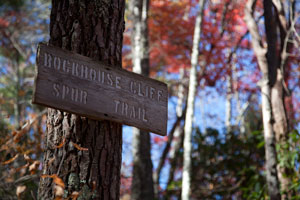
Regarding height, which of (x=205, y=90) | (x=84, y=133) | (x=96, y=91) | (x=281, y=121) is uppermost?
(x=205, y=90)

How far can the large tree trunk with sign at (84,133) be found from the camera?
8.14 feet

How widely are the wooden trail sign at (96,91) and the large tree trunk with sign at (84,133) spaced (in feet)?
Result: 0.39

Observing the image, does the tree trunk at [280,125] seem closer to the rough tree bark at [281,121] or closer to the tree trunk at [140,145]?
the rough tree bark at [281,121]

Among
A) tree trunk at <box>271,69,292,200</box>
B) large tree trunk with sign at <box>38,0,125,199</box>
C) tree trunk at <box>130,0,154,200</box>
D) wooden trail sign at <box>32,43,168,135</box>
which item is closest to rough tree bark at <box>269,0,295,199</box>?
tree trunk at <box>271,69,292,200</box>

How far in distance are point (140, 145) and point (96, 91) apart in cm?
574

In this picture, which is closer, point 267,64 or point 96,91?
point 96,91

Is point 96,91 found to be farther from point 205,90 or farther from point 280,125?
point 205,90

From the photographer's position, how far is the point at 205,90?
18562 millimetres

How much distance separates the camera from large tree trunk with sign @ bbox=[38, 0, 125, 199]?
2482 millimetres

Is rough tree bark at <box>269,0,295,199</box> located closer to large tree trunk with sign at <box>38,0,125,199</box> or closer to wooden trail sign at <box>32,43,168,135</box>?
wooden trail sign at <box>32,43,168,135</box>

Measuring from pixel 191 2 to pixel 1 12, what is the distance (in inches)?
263

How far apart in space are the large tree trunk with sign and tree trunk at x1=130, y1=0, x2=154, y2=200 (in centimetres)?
537

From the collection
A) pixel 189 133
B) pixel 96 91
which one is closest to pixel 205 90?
pixel 189 133

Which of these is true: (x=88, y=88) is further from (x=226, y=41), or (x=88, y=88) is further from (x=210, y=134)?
(x=226, y=41)
